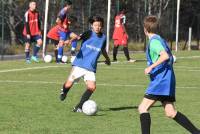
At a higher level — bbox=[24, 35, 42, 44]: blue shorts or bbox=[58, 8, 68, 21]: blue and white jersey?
bbox=[58, 8, 68, 21]: blue and white jersey

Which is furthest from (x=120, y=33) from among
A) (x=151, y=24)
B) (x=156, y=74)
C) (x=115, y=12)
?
(x=151, y=24)

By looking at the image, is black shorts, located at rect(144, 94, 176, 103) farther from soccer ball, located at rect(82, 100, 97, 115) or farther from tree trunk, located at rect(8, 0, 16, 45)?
tree trunk, located at rect(8, 0, 16, 45)

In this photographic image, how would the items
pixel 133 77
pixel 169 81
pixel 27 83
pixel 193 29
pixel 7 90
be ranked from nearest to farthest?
pixel 169 81
pixel 7 90
pixel 27 83
pixel 133 77
pixel 193 29

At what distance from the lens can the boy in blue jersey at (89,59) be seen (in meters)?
12.2

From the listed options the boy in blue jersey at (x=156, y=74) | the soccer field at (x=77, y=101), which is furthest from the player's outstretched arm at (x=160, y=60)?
the soccer field at (x=77, y=101)

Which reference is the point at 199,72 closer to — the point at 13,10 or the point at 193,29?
the point at 13,10

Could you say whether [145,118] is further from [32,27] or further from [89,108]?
[32,27]

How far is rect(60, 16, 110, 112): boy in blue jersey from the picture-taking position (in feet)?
40.1

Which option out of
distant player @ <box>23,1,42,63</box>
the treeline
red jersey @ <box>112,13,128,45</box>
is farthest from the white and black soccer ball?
the treeline

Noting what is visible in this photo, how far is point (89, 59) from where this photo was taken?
12.4 meters

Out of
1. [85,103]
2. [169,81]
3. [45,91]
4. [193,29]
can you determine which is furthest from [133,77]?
[193,29]

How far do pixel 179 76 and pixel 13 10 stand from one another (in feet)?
64.4

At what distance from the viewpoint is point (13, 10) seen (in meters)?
38.0

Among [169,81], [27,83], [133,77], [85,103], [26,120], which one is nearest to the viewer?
[169,81]
